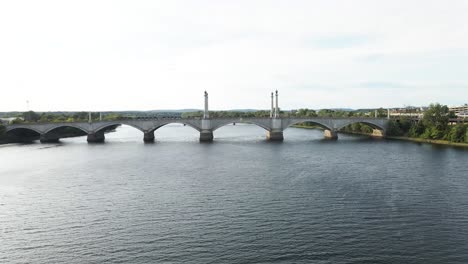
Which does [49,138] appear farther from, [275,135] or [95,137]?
[275,135]

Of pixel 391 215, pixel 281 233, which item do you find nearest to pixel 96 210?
pixel 281 233

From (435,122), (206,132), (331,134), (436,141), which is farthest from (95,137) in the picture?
(435,122)

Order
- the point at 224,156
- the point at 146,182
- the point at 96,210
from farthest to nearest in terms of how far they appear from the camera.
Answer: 1. the point at 224,156
2. the point at 146,182
3. the point at 96,210

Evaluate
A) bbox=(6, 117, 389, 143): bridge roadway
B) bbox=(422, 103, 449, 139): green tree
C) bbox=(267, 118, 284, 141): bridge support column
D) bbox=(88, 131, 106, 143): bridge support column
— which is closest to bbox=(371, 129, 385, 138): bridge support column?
bbox=(6, 117, 389, 143): bridge roadway

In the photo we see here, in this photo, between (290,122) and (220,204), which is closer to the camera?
(220,204)

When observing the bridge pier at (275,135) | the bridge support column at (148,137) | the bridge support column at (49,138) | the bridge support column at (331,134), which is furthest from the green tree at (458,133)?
the bridge support column at (49,138)

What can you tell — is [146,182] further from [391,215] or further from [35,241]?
[391,215]
